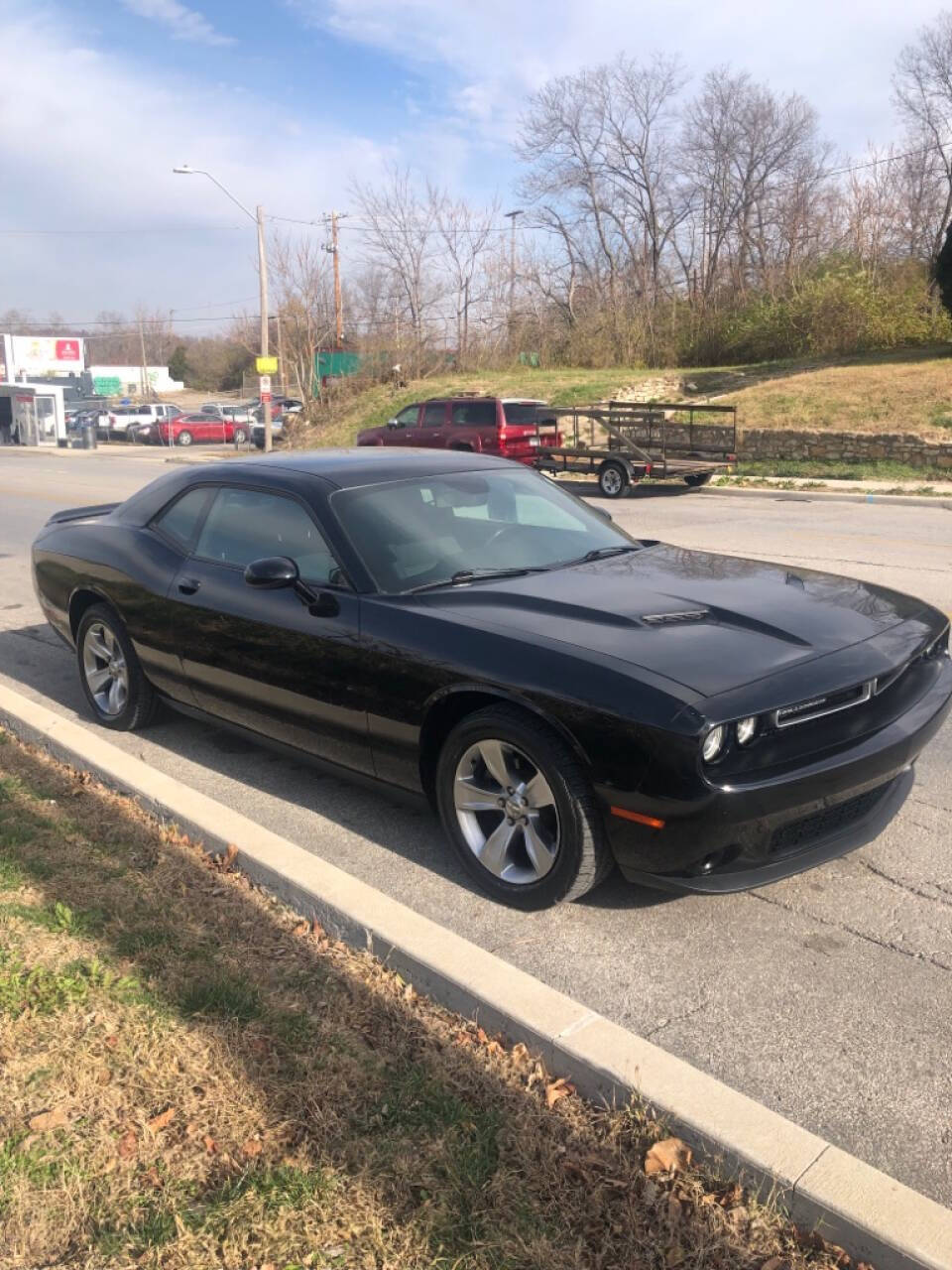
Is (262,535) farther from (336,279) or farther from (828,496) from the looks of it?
(336,279)

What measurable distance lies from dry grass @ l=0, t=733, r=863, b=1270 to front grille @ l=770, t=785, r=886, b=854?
3.67 ft

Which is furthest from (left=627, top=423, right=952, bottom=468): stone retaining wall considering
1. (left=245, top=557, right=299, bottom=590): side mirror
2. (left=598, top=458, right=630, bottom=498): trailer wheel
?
(left=245, top=557, right=299, bottom=590): side mirror

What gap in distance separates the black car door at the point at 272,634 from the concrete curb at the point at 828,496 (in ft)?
44.8

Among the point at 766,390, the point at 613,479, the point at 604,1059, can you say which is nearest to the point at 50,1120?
the point at 604,1059

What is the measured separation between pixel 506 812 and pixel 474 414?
19.2m

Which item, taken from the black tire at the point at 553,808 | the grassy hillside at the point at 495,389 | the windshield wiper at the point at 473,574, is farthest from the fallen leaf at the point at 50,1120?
the grassy hillside at the point at 495,389

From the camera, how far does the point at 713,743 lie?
10.7ft

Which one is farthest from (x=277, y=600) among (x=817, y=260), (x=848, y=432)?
(x=817, y=260)

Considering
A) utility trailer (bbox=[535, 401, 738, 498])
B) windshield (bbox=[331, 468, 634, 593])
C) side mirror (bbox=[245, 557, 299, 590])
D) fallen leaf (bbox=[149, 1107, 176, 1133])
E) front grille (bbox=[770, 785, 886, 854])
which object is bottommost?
fallen leaf (bbox=[149, 1107, 176, 1133])

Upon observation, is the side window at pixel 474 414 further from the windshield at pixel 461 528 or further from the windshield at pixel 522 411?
the windshield at pixel 461 528

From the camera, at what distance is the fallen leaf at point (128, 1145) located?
8.25 ft

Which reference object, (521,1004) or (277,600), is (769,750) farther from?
(277,600)

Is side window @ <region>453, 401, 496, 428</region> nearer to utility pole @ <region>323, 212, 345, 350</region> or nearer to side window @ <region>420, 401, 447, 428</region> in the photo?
side window @ <region>420, 401, 447, 428</region>

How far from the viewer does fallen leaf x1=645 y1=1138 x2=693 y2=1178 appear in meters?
2.43
